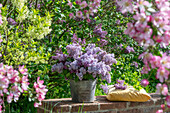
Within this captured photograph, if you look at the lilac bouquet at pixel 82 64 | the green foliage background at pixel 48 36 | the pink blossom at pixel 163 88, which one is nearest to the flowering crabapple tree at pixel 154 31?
the pink blossom at pixel 163 88

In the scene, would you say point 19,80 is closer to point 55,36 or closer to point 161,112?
point 161,112

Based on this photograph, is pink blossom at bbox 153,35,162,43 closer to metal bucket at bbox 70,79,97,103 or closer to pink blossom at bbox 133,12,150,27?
pink blossom at bbox 133,12,150,27

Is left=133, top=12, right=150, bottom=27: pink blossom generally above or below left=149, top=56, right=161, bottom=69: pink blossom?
above

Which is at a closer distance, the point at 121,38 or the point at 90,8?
the point at 90,8

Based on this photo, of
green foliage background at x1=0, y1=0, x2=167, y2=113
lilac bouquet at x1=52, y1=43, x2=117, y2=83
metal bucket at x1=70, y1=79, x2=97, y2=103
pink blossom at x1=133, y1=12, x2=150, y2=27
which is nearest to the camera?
pink blossom at x1=133, y1=12, x2=150, y2=27

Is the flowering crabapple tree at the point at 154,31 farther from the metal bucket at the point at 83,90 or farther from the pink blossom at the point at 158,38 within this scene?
the metal bucket at the point at 83,90

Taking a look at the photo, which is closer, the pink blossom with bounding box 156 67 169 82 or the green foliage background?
the pink blossom with bounding box 156 67 169 82

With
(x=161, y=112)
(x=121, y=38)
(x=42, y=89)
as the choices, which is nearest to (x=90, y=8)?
(x=42, y=89)

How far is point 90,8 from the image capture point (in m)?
2.36

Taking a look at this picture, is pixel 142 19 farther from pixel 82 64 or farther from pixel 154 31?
pixel 82 64

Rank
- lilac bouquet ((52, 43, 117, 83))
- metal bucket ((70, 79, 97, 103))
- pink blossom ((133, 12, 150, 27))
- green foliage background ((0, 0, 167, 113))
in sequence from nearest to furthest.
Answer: pink blossom ((133, 12, 150, 27)) → green foliage background ((0, 0, 167, 113)) → lilac bouquet ((52, 43, 117, 83)) → metal bucket ((70, 79, 97, 103))

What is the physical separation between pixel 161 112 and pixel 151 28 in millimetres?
514

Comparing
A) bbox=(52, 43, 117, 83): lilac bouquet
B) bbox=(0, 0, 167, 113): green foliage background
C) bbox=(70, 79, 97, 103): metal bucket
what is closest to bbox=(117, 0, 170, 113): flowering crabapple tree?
bbox=(0, 0, 167, 113): green foliage background

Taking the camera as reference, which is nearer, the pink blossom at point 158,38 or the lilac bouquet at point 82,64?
the pink blossom at point 158,38
